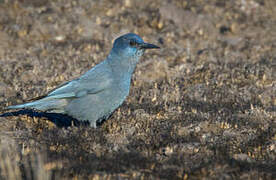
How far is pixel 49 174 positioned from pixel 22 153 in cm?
104

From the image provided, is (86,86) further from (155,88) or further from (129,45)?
(155,88)

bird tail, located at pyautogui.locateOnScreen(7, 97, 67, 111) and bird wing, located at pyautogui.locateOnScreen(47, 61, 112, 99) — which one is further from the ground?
bird wing, located at pyautogui.locateOnScreen(47, 61, 112, 99)

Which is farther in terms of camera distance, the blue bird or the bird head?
the bird head

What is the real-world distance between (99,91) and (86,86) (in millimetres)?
222

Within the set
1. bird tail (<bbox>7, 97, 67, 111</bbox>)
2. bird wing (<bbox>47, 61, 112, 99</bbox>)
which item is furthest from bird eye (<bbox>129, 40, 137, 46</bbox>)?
bird tail (<bbox>7, 97, 67, 111</bbox>)

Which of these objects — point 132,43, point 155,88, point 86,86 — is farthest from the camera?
point 155,88

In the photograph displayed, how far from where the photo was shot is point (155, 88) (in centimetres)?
868

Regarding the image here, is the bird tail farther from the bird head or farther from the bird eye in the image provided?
the bird eye

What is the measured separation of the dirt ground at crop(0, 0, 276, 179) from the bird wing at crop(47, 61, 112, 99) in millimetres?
532

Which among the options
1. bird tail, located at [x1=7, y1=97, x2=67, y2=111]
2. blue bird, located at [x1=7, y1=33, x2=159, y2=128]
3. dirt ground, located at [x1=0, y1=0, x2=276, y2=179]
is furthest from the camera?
blue bird, located at [x1=7, y1=33, x2=159, y2=128]

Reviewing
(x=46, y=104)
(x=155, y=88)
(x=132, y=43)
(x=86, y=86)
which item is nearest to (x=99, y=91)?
(x=86, y=86)

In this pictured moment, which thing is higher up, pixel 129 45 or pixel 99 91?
pixel 129 45

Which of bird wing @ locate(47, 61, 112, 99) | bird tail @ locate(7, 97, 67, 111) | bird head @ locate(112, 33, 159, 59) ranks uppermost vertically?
bird head @ locate(112, 33, 159, 59)

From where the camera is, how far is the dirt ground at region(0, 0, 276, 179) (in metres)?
5.48
